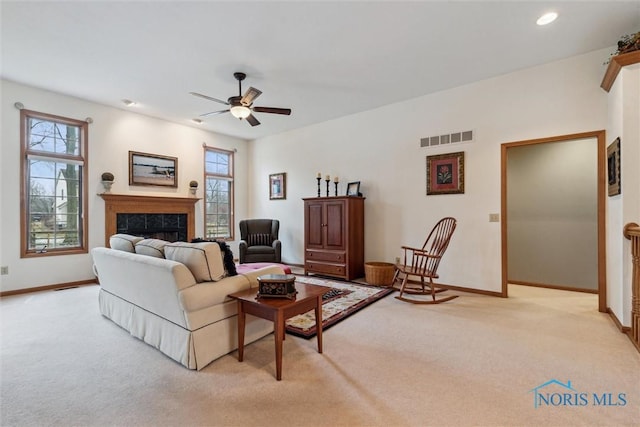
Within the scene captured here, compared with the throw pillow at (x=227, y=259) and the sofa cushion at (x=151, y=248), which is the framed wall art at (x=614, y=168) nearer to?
the throw pillow at (x=227, y=259)

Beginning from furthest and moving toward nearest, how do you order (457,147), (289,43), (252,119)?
(457,147) → (252,119) → (289,43)

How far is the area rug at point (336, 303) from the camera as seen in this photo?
281cm

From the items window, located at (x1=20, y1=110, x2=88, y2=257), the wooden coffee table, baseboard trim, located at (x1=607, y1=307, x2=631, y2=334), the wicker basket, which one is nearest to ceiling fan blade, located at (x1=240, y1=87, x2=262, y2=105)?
the wooden coffee table

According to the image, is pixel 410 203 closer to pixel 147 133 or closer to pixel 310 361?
pixel 310 361

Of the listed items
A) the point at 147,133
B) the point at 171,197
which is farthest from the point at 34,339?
the point at 147,133

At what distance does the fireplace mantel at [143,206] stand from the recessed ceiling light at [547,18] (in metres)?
6.00

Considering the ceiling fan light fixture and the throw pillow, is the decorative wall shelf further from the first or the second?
the throw pillow

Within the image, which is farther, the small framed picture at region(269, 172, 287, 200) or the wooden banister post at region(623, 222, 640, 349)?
the small framed picture at region(269, 172, 287, 200)

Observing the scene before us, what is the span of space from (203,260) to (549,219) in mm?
4990

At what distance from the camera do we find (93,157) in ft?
16.1

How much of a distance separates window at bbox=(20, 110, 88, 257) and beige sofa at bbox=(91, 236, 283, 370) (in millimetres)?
2918

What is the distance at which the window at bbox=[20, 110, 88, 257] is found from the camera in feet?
14.1

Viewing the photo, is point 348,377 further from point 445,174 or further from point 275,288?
point 445,174

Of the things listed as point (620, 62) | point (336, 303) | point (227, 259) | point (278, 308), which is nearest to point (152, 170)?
point (227, 259)
